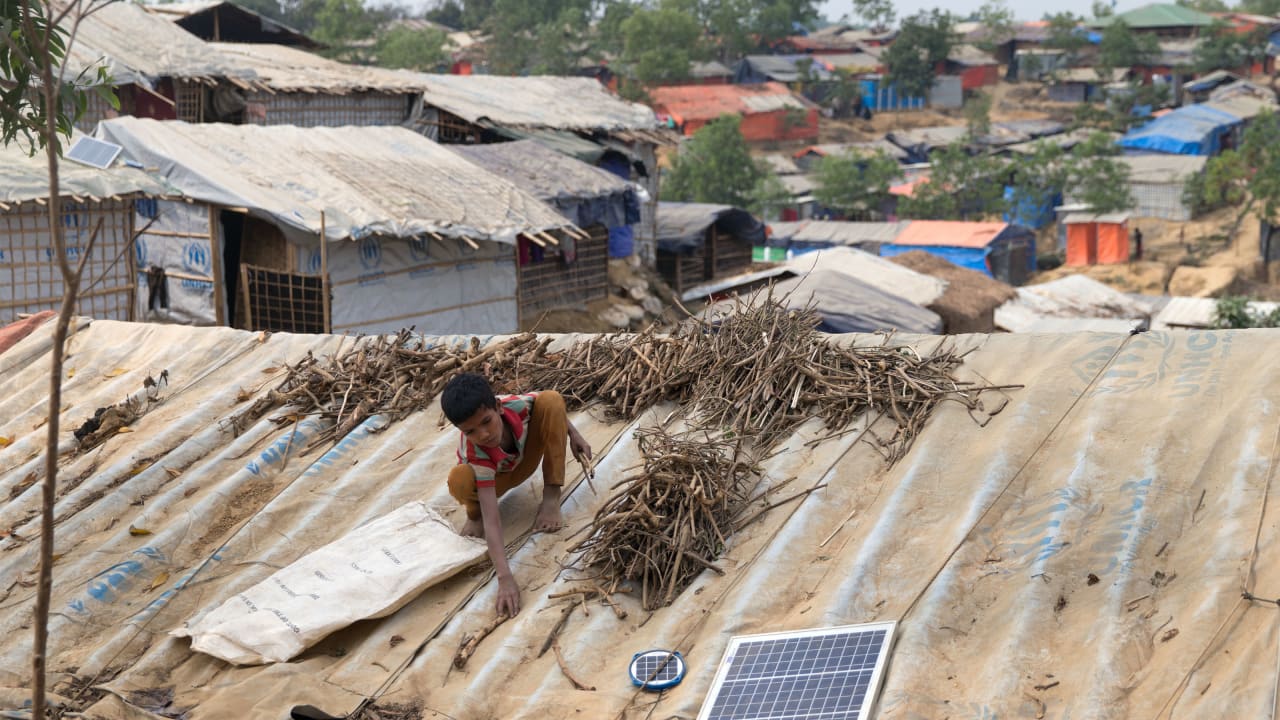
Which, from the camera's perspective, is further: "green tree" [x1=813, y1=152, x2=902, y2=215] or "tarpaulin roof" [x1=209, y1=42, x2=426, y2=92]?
"green tree" [x1=813, y1=152, x2=902, y2=215]

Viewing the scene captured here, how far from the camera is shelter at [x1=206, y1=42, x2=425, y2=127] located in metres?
17.9

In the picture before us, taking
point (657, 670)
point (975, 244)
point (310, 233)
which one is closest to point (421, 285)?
point (310, 233)

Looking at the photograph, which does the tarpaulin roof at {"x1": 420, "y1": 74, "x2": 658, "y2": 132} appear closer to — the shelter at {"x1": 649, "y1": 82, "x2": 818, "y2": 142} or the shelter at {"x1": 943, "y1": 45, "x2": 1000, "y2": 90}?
the shelter at {"x1": 649, "y1": 82, "x2": 818, "y2": 142}

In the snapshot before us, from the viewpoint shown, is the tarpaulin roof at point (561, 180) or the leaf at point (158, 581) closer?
the leaf at point (158, 581)

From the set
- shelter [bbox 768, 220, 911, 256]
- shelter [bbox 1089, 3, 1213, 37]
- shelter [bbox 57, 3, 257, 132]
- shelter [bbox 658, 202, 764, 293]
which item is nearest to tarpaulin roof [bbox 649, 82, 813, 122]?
shelter [bbox 768, 220, 911, 256]

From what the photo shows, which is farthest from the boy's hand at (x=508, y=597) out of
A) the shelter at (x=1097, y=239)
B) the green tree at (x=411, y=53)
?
the green tree at (x=411, y=53)

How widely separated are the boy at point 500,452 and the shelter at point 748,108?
40.0 meters

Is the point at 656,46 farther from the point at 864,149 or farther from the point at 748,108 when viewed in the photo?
the point at 864,149

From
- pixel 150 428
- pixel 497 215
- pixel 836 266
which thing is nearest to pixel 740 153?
pixel 836 266

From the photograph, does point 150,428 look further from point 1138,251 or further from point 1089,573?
point 1138,251

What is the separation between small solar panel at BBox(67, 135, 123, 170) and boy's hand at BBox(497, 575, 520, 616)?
26.7 ft

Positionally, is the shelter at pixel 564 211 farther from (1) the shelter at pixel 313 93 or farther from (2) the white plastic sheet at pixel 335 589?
(2) the white plastic sheet at pixel 335 589

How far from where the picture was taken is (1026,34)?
6266 centimetres

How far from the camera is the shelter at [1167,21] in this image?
59.9 meters
